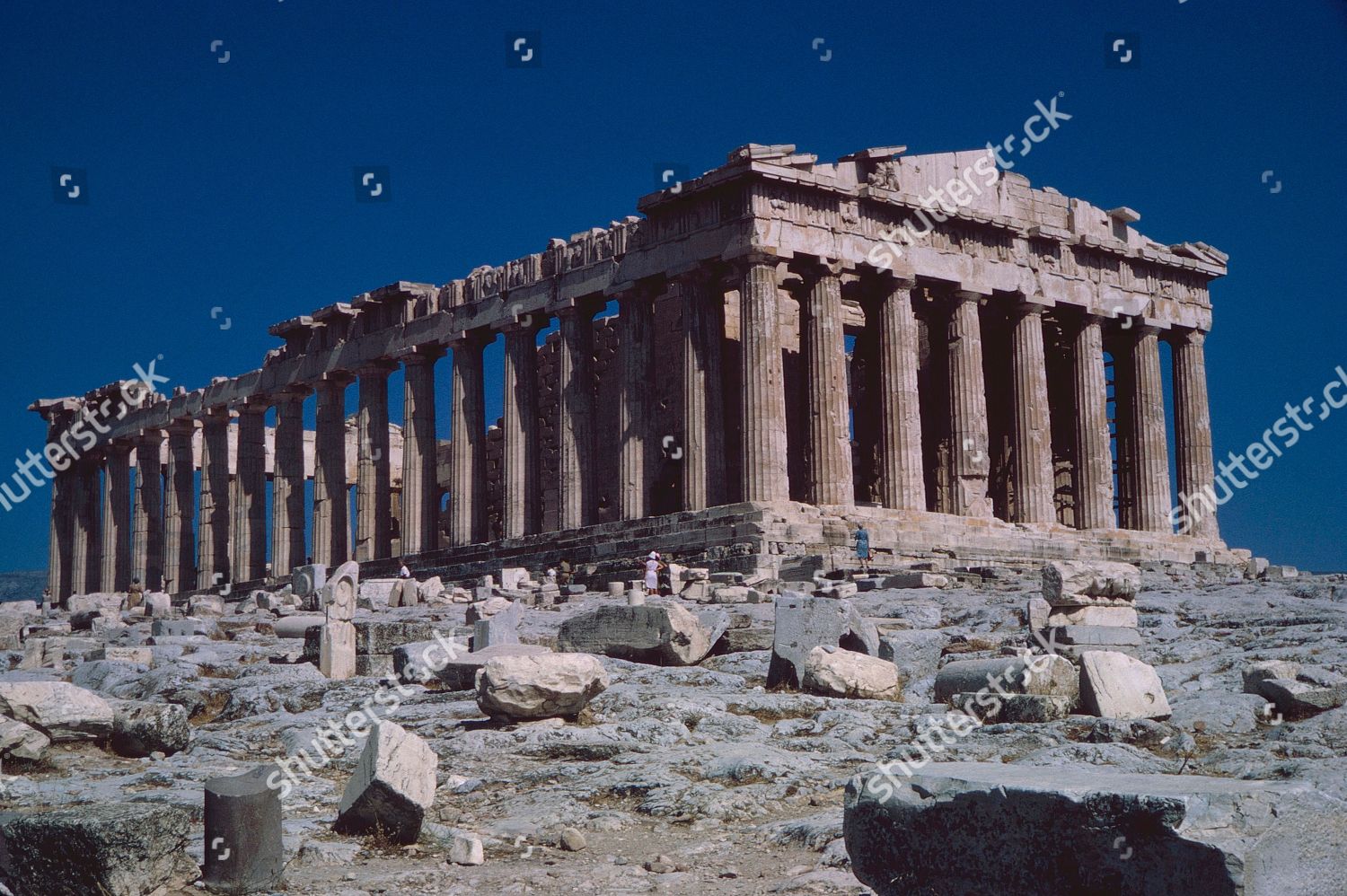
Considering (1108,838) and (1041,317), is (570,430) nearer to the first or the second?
(1041,317)

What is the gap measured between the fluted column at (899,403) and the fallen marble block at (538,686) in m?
21.1

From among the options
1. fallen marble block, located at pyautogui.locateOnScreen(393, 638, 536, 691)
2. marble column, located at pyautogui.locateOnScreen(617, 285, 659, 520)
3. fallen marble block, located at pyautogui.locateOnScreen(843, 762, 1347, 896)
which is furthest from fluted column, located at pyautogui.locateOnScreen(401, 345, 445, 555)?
fallen marble block, located at pyautogui.locateOnScreen(843, 762, 1347, 896)

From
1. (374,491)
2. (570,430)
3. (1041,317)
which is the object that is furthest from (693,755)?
(374,491)

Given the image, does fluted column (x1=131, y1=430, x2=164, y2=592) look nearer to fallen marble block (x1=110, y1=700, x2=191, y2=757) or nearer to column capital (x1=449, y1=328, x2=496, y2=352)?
column capital (x1=449, y1=328, x2=496, y2=352)

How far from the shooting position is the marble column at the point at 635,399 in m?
32.6

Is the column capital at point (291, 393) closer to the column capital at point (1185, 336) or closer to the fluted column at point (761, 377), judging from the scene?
the fluted column at point (761, 377)

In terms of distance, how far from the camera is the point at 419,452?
3928cm

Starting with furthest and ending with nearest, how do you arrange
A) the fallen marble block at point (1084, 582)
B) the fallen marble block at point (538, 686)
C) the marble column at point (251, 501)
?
the marble column at point (251, 501) < the fallen marble block at point (1084, 582) < the fallen marble block at point (538, 686)

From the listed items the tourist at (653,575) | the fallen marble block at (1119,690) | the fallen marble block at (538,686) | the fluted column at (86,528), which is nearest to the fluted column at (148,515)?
the fluted column at (86,528)

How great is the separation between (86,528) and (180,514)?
7.30m

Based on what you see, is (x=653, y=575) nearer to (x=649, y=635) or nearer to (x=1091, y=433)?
(x=649, y=635)

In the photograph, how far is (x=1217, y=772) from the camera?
29.6 feet

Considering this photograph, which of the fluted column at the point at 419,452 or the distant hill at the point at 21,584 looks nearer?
the fluted column at the point at 419,452

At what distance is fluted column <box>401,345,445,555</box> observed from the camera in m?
39.1
